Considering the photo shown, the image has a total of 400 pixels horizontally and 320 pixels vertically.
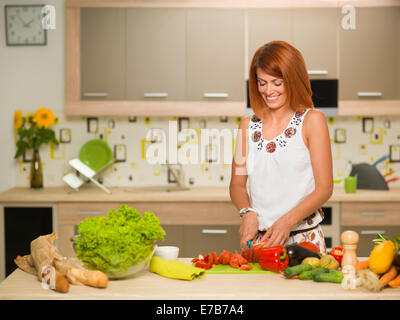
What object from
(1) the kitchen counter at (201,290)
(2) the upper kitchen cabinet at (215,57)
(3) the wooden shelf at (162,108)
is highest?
(2) the upper kitchen cabinet at (215,57)

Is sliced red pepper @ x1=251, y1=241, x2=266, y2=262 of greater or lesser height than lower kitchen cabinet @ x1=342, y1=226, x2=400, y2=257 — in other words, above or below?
above

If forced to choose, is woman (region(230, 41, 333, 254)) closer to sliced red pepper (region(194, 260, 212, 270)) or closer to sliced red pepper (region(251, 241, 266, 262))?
sliced red pepper (region(251, 241, 266, 262))

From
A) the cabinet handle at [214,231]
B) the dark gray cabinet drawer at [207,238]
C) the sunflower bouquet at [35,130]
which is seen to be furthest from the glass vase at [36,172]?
the cabinet handle at [214,231]

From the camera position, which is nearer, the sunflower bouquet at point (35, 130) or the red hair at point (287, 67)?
the red hair at point (287, 67)

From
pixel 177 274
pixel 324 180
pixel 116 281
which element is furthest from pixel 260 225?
pixel 116 281

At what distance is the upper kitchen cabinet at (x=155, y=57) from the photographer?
11.7 ft

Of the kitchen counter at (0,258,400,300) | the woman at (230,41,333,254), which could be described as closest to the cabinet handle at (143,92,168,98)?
the woman at (230,41,333,254)

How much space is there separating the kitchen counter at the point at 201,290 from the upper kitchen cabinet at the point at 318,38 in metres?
2.31

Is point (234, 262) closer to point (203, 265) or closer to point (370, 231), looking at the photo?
point (203, 265)

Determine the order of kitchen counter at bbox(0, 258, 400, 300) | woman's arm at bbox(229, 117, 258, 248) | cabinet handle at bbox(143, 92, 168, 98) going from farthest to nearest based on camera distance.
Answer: cabinet handle at bbox(143, 92, 168, 98)
woman's arm at bbox(229, 117, 258, 248)
kitchen counter at bbox(0, 258, 400, 300)

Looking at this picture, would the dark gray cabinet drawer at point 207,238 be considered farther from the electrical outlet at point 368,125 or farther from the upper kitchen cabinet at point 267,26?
the electrical outlet at point 368,125

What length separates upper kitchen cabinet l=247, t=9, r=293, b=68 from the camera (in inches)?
139

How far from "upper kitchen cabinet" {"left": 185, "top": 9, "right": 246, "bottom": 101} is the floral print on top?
151 cm

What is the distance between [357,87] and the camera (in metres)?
3.54
